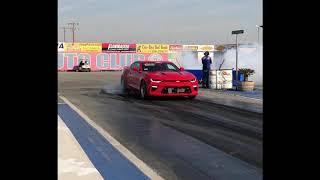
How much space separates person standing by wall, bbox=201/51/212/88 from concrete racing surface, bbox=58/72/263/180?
6543 mm

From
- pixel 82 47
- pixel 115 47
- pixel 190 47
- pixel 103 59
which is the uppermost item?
pixel 190 47

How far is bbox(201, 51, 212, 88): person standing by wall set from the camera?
20.8 metres

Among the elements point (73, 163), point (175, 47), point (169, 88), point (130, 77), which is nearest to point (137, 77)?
point (130, 77)

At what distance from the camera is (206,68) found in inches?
825

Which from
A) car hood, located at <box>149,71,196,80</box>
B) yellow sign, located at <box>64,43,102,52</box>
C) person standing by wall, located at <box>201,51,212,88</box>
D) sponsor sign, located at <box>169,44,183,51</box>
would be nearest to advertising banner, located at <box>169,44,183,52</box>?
sponsor sign, located at <box>169,44,183,51</box>

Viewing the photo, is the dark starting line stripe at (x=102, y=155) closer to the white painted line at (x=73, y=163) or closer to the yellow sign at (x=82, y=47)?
the white painted line at (x=73, y=163)

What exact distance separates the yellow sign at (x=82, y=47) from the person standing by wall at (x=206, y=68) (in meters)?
39.8

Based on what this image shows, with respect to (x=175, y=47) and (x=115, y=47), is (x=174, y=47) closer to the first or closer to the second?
(x=175, y=47)

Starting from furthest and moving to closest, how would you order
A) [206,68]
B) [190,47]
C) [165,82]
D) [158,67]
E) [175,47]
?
[190,47], [175,47], [206,68], [158,67], [165,82]

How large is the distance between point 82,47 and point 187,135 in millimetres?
53072

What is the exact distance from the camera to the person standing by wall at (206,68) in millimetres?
20844
